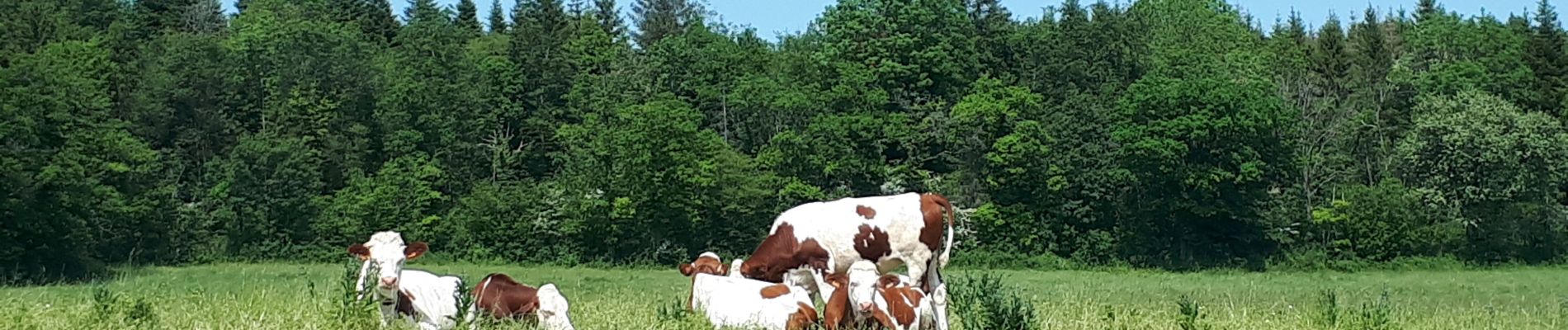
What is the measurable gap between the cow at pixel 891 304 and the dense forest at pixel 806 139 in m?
37.2

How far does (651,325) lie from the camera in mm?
12547

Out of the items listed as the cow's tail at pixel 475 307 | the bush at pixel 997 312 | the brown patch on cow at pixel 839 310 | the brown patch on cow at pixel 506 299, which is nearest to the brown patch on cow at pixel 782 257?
the brown patch on cow at pixel 839 310

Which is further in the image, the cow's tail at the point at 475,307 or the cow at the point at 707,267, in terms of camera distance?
the cow at the point at 707,267

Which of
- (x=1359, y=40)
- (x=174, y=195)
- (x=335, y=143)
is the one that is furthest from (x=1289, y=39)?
(x=174, y=195)

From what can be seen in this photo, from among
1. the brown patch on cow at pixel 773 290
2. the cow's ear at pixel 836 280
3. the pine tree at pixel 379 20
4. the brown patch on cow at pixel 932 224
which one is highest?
the pine tree at pixel 379 20

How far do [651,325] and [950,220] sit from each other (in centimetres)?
426

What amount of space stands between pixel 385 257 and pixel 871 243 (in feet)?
16.4

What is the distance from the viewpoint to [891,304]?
1296cm

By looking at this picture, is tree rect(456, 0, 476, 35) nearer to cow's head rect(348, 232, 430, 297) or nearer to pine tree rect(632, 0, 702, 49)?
pine tree rect(632, 0, 702, 49)

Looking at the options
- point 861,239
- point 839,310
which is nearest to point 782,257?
point 861,239

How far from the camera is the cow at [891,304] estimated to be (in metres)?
12.6

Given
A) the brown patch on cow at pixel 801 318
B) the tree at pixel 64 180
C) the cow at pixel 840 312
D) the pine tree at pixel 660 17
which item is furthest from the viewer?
the pine tree at pixel 660 17

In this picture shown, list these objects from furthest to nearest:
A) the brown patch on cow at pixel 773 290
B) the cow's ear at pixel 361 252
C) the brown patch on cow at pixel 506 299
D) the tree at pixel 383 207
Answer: the tree at pixel 383 207 < the brown patch on cow at pixel 773 290 < the brown patch on cow at pixel 506 299 < the cow's ear at pixel 361 252

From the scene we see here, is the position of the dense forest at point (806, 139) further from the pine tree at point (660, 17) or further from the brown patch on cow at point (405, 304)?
the brown patch on cow at point (405, 304)
